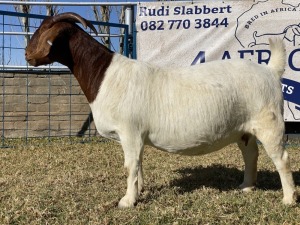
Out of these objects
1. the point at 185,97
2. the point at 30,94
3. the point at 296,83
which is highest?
the point at 185,97

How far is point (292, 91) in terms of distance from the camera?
707cm

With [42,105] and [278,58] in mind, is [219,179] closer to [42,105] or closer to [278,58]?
[278,58]

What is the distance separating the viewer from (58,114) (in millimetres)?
8305

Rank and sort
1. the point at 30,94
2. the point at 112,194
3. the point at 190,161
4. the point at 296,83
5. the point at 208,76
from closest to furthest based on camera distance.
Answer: the point at 208,76 < the point at 112,194 < the point at 190,161 < the point at 296,83 < the point at 30,94

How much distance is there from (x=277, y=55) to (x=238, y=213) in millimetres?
1614

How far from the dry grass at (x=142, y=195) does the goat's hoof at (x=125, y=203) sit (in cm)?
7

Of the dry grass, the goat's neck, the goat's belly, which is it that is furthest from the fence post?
the goat's belly

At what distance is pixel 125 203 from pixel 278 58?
2.06 metres

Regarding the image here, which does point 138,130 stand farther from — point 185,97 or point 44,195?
point 44,195

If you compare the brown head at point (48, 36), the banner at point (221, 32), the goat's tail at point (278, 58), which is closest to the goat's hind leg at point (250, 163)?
the goat's tail at point (278, 58)

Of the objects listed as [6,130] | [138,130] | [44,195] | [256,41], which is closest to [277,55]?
[138,130]

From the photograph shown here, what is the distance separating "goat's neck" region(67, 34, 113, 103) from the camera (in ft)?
12.7

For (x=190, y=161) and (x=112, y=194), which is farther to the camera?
(x=190, y=161)

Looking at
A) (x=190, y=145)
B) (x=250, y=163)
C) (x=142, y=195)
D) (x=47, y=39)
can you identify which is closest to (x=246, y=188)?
(x=250, y=163)
